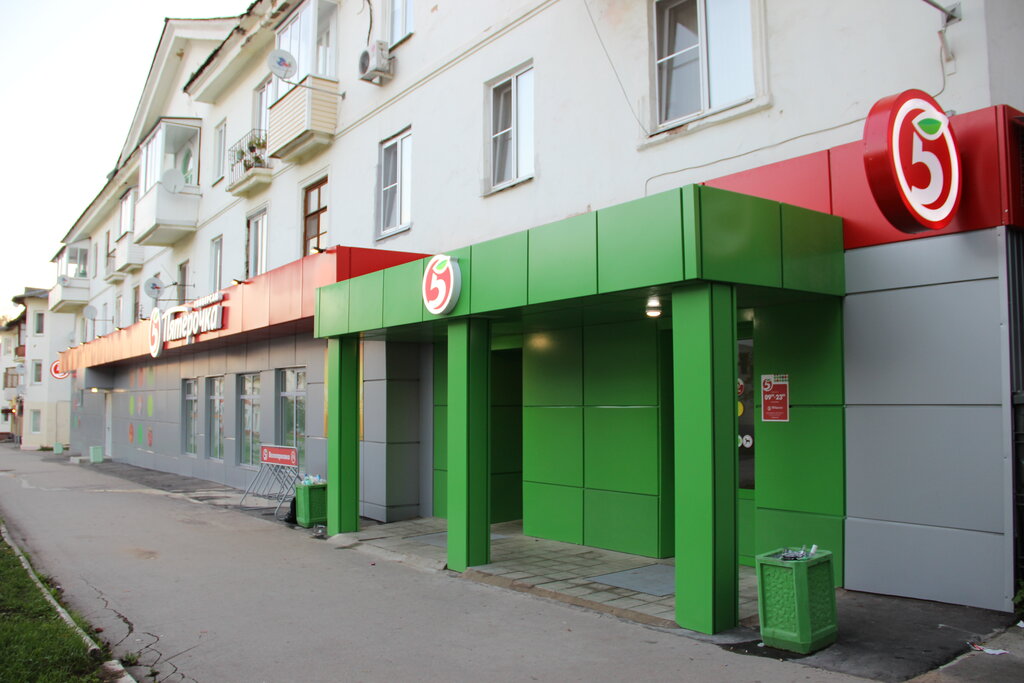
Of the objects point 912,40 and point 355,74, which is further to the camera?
point 355,74

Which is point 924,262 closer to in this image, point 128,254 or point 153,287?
point 153,287

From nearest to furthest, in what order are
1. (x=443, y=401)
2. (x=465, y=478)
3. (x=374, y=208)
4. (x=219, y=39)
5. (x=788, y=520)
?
(x=788, y=520) < (x=465, y=478) < (x=443, y=401) < (x=374, y=208) < (x=219, y=39)

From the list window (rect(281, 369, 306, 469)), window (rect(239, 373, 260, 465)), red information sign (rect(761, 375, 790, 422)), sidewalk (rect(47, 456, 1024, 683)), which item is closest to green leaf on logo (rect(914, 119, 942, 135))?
red information sign (rect(761, 375, 790, 422))

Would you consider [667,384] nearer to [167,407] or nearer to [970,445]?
[970,445]

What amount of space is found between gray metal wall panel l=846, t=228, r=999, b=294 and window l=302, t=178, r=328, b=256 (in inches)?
411

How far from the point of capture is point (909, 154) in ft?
18.5

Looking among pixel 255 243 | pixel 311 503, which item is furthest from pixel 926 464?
pixel 255 243

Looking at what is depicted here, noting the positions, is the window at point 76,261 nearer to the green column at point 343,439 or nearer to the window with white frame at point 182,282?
the window with white frame at point 182,282

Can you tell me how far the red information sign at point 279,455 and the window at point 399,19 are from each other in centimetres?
705

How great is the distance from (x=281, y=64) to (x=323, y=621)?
11.3m

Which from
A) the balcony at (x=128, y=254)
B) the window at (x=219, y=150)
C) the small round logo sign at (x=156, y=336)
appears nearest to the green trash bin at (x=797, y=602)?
the small round logo sign at (x=156, y=336)

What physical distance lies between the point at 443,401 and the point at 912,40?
7770mm

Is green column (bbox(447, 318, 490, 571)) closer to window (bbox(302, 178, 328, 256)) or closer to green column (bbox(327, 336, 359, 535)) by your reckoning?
green column (bbox(327, 336, 359, 535))

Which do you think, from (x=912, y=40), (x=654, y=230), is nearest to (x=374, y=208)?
(x=654, y=230)
